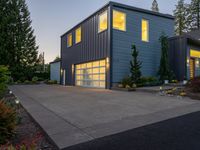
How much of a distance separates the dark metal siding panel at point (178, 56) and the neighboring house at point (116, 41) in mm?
1081

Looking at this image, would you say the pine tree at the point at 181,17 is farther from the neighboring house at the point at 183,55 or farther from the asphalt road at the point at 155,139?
the asphalt road at the point at 155,139

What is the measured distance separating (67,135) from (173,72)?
1253cm

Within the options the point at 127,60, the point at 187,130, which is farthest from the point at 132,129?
the point at 127,60

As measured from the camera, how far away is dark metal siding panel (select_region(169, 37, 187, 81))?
12695 millimetres

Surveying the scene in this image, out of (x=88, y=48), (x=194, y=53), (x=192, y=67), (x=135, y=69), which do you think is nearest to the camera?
(x=135, y=69)

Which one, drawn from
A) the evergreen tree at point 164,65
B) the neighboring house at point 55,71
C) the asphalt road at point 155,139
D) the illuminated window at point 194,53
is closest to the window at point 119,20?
the evergreen tree at point 164,65

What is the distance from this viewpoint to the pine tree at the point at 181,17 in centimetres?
3478

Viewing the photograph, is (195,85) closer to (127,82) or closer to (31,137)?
(127,82)

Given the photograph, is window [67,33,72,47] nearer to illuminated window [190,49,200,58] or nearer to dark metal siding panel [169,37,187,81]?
dark metal siding panel [169,37,187,81]

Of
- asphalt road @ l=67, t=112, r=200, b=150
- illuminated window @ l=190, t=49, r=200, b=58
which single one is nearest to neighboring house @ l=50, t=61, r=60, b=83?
illuminated window @ l=190, t=49, r=200, b=58

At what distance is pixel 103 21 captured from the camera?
12.7 meters

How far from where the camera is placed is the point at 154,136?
9.36 feet

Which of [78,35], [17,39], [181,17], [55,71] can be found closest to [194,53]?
[78,35]

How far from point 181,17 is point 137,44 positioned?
1141 inches
